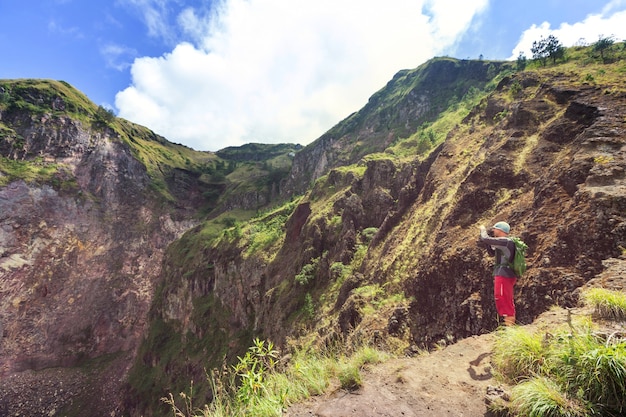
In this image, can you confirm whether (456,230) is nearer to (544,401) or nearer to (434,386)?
(434,386)

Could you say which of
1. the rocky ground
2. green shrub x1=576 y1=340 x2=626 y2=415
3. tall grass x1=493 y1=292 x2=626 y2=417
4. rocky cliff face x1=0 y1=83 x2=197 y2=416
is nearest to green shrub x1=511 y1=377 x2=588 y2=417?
tall grass x1=493 y1=292 x2=626 y2=417

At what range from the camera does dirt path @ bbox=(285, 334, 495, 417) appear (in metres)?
4.00

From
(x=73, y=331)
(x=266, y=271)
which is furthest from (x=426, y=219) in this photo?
(x=73, y=331)

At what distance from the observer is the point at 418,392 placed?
4.39 metres

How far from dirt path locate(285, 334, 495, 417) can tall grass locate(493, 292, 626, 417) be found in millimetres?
580

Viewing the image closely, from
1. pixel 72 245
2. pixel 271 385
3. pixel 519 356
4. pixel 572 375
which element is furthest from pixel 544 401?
pixel 72 245

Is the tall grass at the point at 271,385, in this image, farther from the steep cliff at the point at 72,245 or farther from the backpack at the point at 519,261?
the steep cliff at the point at 72,245

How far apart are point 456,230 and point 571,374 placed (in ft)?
25.1

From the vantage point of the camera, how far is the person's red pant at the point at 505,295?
5.60m

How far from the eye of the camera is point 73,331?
1861 inches

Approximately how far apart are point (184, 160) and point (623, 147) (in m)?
97.5

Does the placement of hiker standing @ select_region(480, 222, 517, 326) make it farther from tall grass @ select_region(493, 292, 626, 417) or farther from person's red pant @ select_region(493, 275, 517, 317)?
tall grass @ select_region(493, 292, 626, 417)

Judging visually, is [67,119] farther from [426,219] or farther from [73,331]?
[426,219]

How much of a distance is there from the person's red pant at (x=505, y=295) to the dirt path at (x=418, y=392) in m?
0.72
